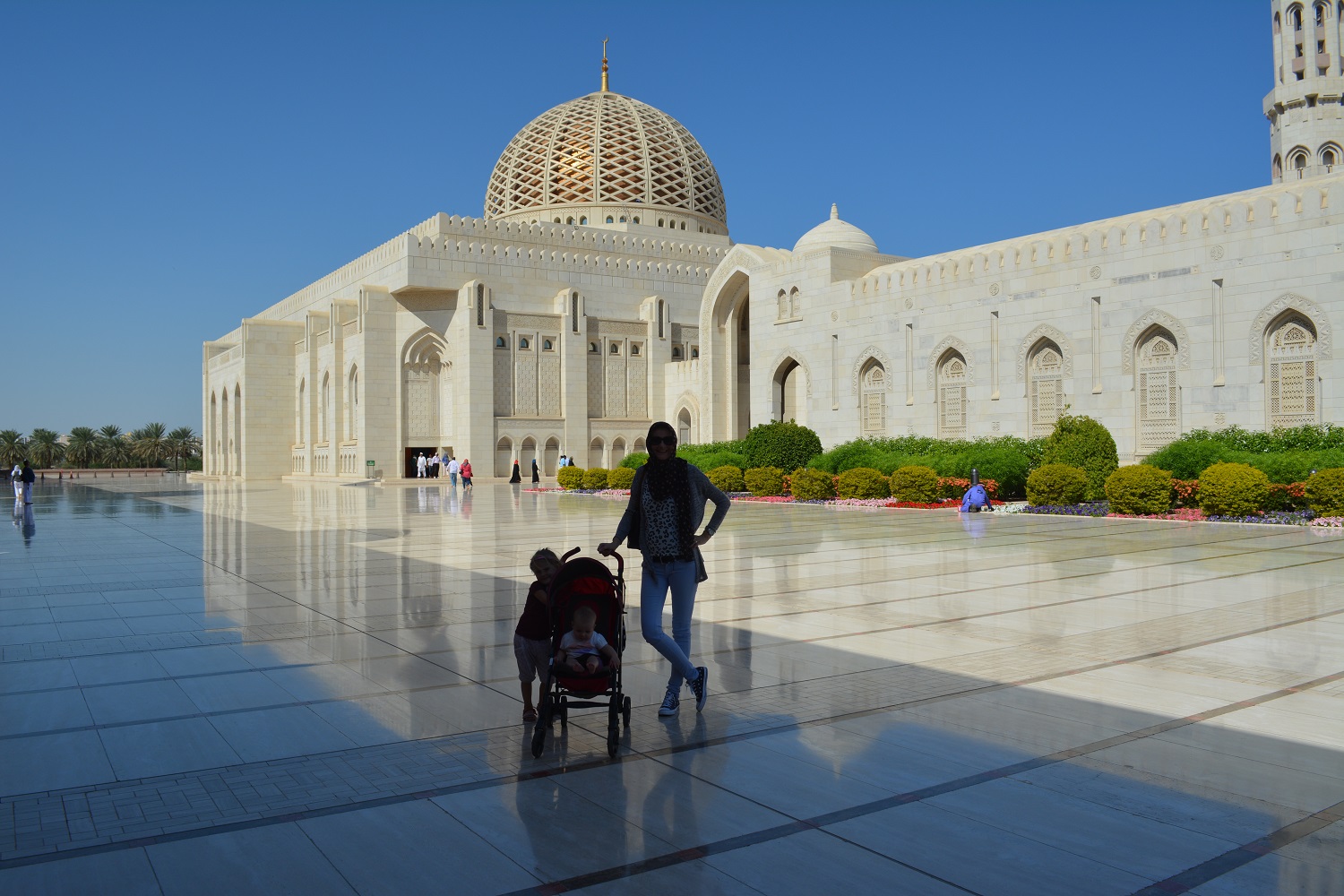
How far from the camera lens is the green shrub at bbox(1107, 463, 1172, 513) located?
603 inches

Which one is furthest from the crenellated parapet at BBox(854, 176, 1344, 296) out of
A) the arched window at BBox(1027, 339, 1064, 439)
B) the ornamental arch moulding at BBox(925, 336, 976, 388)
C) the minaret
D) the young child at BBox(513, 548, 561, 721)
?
the young child at BBox(513, 548, 561, 721)

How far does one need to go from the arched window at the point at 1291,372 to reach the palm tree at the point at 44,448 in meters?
62.2

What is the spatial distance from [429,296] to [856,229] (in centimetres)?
1394

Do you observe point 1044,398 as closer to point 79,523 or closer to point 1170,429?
point 1170,429

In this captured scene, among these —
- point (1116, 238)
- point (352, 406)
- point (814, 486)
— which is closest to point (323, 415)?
point (352, 406)

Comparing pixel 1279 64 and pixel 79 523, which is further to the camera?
pixel 1279 64

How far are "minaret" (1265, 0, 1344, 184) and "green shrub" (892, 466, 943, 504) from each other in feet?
51.7

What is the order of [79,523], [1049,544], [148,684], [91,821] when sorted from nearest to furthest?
[91,821], [148,684], [1049,544], [79,523]

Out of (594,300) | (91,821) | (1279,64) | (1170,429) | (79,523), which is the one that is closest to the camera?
(91,821)

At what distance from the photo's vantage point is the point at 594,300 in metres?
36.2

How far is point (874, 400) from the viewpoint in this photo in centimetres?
2516

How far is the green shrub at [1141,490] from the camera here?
603 inches

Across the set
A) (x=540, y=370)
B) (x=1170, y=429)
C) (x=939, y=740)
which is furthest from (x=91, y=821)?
(x=540, y=370)

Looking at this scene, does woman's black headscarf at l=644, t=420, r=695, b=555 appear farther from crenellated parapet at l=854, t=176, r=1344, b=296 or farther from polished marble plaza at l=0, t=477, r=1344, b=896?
crenellated parapet at l=854, t=176, r=1344, b=296
